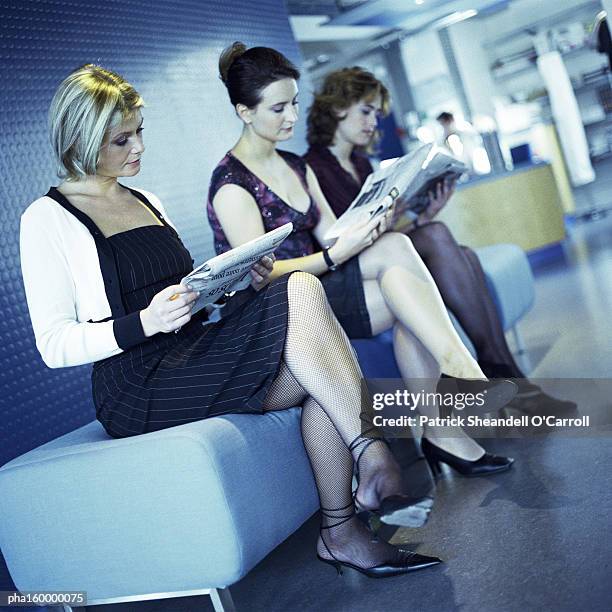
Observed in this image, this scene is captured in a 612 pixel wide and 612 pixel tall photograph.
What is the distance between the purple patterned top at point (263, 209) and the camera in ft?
8.04

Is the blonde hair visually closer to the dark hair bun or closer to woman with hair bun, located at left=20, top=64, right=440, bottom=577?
woman with hair bun, located at left=20, top=64, right=440, bottom=577

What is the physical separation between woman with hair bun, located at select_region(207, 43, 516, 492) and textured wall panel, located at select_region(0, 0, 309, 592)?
61 centimetres

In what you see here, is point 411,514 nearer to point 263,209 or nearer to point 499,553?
point 499,553

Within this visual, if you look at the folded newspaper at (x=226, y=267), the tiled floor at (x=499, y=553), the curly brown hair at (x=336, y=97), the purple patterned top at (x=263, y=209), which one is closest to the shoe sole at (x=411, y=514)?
the tiled floor at (x=499, y=553)

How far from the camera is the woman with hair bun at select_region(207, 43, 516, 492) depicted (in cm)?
217

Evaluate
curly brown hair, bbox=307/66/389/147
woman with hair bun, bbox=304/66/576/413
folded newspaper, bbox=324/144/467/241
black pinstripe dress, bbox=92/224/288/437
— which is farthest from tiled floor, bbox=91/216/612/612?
curly brown hair, bbox=307/66/389/147

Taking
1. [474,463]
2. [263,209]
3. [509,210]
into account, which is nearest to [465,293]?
[474,463]

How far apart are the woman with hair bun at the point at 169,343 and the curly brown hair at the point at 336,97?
1.21 metres

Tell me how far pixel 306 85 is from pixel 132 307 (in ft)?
8.99

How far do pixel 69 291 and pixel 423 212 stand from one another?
1.49 meters

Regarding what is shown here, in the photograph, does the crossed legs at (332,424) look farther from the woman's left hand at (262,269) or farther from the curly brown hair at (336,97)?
the curly brown hair at (336,97)

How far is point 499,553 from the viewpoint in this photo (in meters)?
1.80

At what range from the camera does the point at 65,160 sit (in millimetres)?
1982

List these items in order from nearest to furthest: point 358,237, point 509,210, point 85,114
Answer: point 85,114, point 358,237, point 509,210
